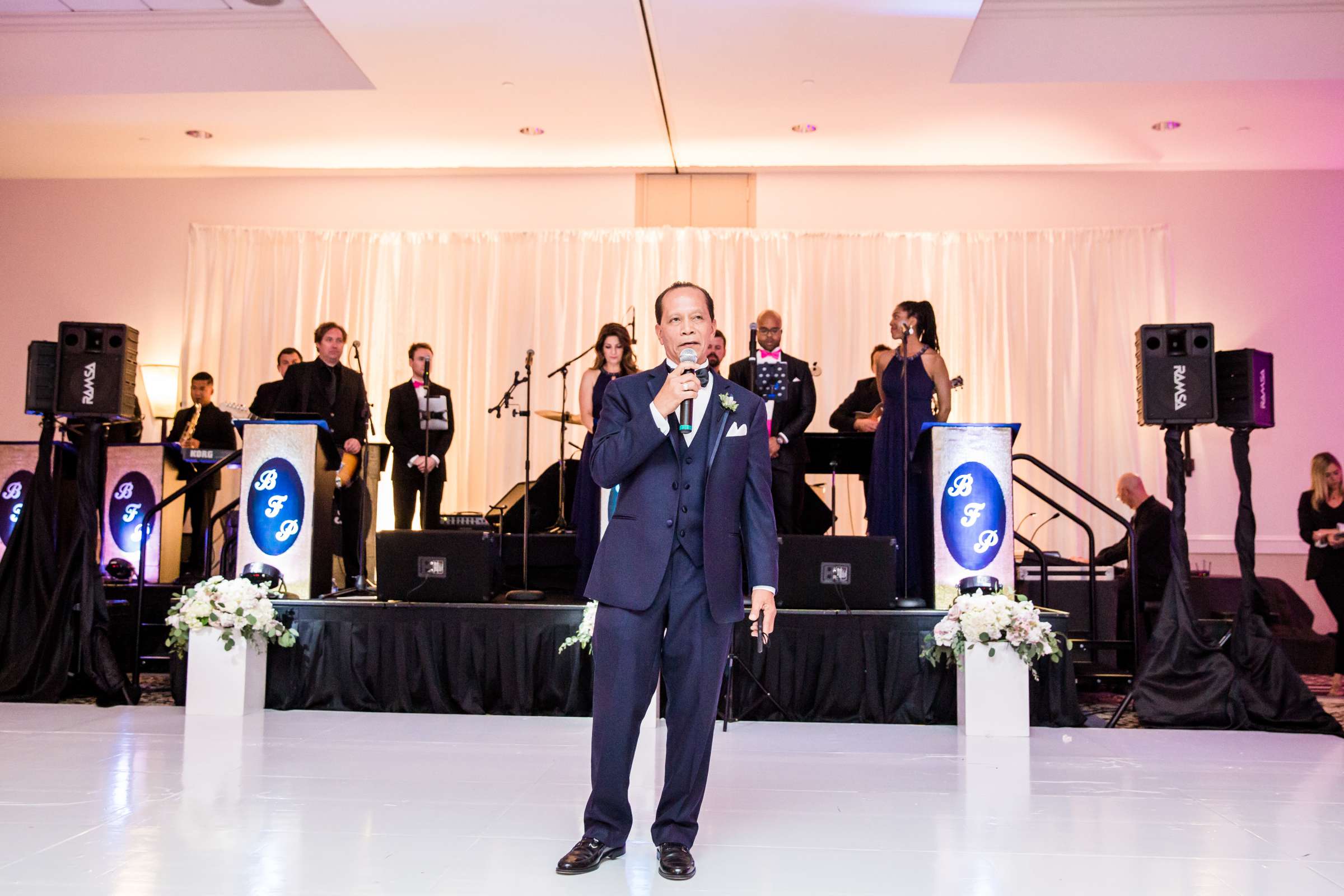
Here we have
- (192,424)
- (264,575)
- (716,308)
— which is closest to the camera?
(264,575)

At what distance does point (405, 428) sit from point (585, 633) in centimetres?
294

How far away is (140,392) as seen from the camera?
9.97 meters

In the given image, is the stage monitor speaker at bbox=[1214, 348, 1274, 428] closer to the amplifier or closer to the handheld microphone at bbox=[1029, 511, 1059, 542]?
the handheld microphone at bbox=[1029, 511, 1059, 542]

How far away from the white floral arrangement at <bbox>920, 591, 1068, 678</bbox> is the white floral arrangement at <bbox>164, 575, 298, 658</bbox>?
10.4 feet

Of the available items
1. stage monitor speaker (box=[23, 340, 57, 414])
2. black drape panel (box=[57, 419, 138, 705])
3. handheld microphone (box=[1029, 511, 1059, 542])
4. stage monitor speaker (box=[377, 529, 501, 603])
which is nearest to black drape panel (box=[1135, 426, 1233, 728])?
handheld microphone (box=[1029, 511, 1059, 542])

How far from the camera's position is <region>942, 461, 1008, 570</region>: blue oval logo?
572 cm

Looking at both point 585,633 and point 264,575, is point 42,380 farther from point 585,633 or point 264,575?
point 585,633

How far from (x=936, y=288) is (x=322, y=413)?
5561 millimetres

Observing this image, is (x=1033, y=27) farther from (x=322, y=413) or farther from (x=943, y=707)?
(x=322, y=413)

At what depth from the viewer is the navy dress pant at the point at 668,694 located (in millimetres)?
2836

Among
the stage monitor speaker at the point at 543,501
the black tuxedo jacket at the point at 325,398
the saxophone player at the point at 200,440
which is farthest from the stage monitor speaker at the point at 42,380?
the stage monitor speaker at the point at 543,501

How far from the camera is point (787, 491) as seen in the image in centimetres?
682

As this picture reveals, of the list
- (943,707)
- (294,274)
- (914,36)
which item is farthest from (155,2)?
(943,707)


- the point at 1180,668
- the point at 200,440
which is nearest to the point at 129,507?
the point at 200,440
